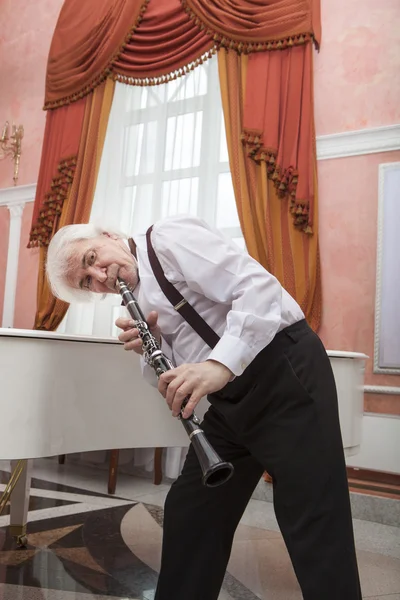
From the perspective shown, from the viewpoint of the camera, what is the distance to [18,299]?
504 cm

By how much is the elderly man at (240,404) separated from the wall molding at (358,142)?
2.52m

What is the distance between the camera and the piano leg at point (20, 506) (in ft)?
8.02

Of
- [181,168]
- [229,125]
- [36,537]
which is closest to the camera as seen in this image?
[36,537]

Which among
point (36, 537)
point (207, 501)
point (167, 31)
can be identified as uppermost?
point (167, 31)

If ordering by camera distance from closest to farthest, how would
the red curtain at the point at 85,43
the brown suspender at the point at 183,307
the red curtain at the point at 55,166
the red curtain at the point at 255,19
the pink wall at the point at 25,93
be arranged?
the brown suspender at the point at 183,307 < the red curtain at the point at 255,19 < the red curtain at the point at 85,43 < the red curtain at the point at 55,166 < the pink wall at the point at 25,93

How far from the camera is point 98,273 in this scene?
4.90ft

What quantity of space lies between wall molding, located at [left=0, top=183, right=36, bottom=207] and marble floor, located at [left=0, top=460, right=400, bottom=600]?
2458 mm

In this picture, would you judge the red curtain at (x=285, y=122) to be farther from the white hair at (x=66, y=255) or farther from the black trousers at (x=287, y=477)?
the black trousers at (x=287, y=477)

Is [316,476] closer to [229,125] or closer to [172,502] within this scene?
[172,502]

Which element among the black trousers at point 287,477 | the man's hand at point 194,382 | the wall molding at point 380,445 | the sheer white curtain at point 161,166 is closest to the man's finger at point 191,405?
the man's hand at point 194,382

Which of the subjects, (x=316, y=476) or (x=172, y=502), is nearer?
(x=316, y=476)

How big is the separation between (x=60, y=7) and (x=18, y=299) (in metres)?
2.51

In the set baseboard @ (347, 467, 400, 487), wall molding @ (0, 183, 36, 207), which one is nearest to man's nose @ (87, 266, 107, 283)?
baseboard @ (347, 467, 400, 487)

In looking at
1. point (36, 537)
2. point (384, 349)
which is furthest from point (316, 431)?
point (384, 349)
